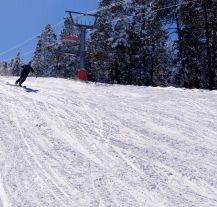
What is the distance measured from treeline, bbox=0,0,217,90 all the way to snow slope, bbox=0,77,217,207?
1646 centimetres

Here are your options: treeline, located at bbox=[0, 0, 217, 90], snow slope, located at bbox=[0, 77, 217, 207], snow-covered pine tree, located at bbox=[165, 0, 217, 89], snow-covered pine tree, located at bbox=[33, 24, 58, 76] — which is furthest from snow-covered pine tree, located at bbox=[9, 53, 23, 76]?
snow slope, located at bbox=[0, 77, 217, 207]

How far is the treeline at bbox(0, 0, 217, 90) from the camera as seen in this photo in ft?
114

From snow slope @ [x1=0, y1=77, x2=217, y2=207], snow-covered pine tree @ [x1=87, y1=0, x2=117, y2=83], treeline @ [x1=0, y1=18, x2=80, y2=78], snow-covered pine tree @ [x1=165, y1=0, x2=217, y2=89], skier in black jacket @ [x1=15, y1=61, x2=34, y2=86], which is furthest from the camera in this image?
treeline @ [x1=0, y1=18, x2=80, y2=78]

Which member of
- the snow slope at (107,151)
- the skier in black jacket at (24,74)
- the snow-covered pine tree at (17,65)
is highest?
the snow-covered pine tree at (17,65)

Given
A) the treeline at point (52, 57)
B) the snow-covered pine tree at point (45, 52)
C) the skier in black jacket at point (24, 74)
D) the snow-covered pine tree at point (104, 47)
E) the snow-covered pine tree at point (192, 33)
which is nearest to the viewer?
the skier in black jacket at point (24, 74)

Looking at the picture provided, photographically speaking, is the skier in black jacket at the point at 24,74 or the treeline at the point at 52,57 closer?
the skier in black jacket at the point at 24,74

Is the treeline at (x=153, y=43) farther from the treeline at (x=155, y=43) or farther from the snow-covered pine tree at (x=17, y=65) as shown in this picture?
the snow-covered pine tree at (x=17, y=65)

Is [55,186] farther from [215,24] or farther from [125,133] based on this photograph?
[215,24]

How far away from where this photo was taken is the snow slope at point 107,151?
31.0ft

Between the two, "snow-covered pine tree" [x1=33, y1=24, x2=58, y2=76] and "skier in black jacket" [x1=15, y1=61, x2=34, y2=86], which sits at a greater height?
"snow-covered pine tree" [x1=33, y1=24, x2=58, y2=76]

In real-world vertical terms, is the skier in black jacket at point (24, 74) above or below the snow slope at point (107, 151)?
above

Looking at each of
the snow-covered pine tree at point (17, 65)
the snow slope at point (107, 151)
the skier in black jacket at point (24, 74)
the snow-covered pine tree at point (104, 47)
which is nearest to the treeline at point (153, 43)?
the snow-covered pine tree at point (104, 47)

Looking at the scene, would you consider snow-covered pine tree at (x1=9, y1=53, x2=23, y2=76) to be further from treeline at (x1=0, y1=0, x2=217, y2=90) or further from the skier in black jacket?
the skier in black jacket

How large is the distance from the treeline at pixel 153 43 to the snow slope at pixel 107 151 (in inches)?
648
